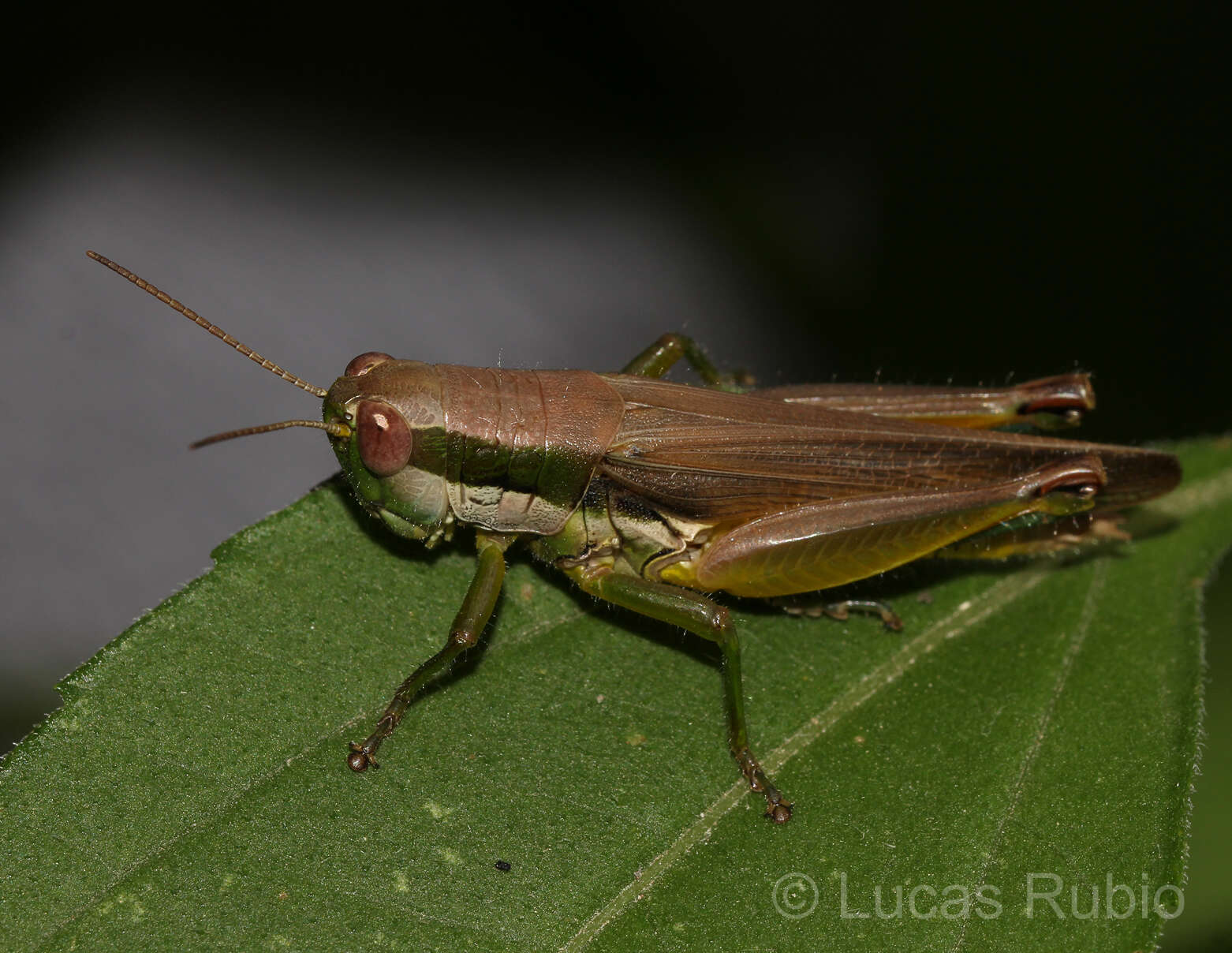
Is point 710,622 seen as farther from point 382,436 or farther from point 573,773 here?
point 382,436

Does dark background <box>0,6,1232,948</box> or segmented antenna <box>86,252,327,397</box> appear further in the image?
dark background <box>0,6,1232,948</box>

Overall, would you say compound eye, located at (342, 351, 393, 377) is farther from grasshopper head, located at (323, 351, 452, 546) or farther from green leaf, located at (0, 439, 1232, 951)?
green leaf, located at (0, 439, 1232, 951)

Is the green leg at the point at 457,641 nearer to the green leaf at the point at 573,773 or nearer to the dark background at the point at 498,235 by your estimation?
the green leaf at the point at 573,773

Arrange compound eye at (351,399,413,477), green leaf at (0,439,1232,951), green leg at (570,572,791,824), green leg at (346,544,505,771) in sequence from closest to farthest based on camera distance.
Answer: green leaf at (0,439,1232,951) < green leg at (346,544,505,771) < green leg at (570,572,791,824) < compound eye at (351,399,413,477)

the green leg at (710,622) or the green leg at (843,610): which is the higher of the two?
the green leg at (710,622)

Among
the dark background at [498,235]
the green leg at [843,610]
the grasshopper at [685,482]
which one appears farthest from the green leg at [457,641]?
the dark background at [498,235]

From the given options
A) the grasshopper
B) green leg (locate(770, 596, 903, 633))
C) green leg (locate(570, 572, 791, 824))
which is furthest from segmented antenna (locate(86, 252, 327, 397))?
green leg (locate(770, 596, 903, 633))

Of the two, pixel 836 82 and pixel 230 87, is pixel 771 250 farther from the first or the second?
pixel 230 87

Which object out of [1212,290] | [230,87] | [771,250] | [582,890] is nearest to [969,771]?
[582,890]
